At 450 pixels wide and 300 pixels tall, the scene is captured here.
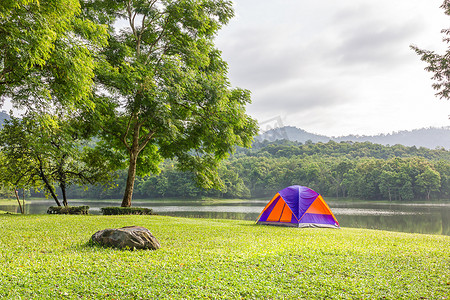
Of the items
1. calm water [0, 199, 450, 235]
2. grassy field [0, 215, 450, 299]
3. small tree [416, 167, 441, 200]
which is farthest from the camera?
small tree [416, 167, 441, 200]

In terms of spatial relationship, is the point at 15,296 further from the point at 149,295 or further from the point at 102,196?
the point at 102,196

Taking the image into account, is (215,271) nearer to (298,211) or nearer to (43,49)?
(43,49)

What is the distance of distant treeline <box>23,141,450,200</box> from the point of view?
75062 millimetres

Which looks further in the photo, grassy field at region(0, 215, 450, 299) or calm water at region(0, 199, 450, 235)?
calm water at region(0, 199, 450, 235)

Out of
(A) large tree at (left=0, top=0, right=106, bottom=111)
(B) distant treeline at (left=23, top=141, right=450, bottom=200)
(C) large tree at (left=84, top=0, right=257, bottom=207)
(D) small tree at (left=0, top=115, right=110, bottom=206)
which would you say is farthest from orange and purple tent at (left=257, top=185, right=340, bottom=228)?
Result: (B) distant treeline at (left=23, top=141, right=450, bottom=200)

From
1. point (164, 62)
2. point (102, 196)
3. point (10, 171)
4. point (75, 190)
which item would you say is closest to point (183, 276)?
point (164, 62)

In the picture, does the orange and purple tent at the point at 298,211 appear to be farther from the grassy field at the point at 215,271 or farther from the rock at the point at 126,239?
the rock at the point at 126,239

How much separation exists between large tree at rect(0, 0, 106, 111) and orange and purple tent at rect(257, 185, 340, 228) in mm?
11306

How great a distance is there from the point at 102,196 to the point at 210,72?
284 ft

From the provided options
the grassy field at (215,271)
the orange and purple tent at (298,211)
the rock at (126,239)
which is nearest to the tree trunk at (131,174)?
the orange and purple tent at (298,211)

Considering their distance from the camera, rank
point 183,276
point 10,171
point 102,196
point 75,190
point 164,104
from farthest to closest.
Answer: point 75,190 < point 102,196 < point 10,171 < point 164,104 < point 183,276

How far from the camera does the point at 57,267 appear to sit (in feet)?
20.2

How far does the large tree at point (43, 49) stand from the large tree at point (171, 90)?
148 inches

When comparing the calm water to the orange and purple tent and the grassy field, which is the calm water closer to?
the orange and purple tent
